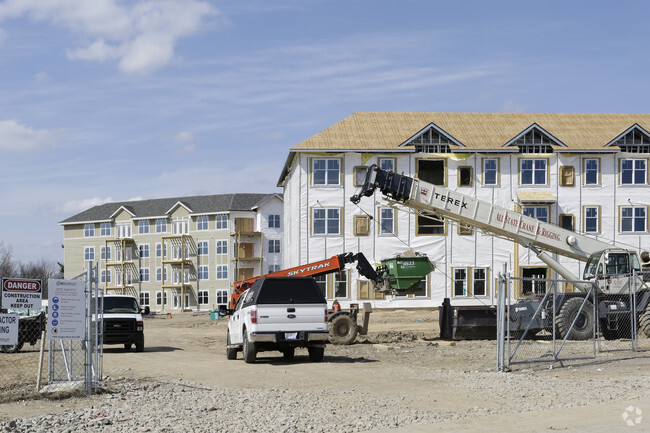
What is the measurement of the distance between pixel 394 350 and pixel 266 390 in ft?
34.7

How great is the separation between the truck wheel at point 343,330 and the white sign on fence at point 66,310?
12.9 m

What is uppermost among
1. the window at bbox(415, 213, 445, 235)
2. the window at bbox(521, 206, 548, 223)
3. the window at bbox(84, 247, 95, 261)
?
the window at bbox(521, 206, 548, 223)

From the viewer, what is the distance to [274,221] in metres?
87.2

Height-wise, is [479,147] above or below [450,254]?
above

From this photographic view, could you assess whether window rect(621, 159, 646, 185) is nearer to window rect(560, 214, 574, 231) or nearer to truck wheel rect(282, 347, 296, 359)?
window rect(560, 214, 574, 231)

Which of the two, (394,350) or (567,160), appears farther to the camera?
(567,160)

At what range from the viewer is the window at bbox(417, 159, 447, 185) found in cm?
5175

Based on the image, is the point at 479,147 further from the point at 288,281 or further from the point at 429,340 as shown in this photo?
the point at 288,281

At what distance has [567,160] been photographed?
52.0 metres

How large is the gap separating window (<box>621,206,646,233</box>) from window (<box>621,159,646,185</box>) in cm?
162

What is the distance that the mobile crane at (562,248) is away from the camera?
26.7m

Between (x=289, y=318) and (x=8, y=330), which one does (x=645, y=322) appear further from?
(x=8, y=330)

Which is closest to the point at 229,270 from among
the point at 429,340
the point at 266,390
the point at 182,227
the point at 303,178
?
the point at 182,227

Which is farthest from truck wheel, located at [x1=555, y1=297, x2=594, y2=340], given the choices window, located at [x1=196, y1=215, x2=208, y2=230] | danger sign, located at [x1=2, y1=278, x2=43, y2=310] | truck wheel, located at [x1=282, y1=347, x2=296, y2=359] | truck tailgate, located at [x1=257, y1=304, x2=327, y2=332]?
window, located at [x1=196, y1=215, x2=208, y2=230]
